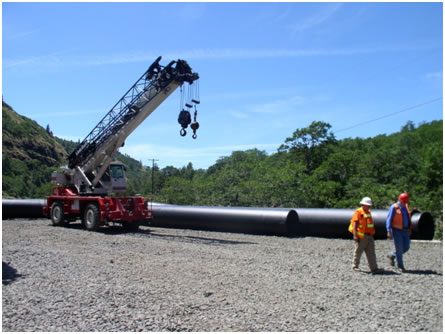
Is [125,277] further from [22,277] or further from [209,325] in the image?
[209,325]

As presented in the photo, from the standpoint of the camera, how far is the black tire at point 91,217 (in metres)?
15.6

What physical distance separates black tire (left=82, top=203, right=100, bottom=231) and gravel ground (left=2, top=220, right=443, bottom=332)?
389cm

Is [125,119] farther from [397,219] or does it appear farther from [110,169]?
[397,219]

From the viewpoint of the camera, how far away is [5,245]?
11289 mm

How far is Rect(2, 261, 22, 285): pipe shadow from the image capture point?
7.34 metres

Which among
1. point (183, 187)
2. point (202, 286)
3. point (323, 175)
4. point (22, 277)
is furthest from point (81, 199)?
point (183, 187)

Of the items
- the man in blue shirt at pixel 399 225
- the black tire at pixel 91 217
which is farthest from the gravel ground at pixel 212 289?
the black tire at pixel 91 217

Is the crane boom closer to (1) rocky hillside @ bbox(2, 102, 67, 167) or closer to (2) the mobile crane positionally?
(2) the mobile crane

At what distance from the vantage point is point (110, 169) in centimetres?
1697

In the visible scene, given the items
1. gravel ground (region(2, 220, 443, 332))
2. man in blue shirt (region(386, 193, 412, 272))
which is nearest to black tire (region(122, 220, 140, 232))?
gravel ground (region(2, 220, 443, 332))

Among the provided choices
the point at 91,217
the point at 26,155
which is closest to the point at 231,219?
the point at 91,217

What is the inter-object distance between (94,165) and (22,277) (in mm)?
9761

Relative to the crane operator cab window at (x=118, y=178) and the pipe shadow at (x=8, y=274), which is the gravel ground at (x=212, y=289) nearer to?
the pipe shadow at (x=8, y=274)

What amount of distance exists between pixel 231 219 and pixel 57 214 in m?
7.37
